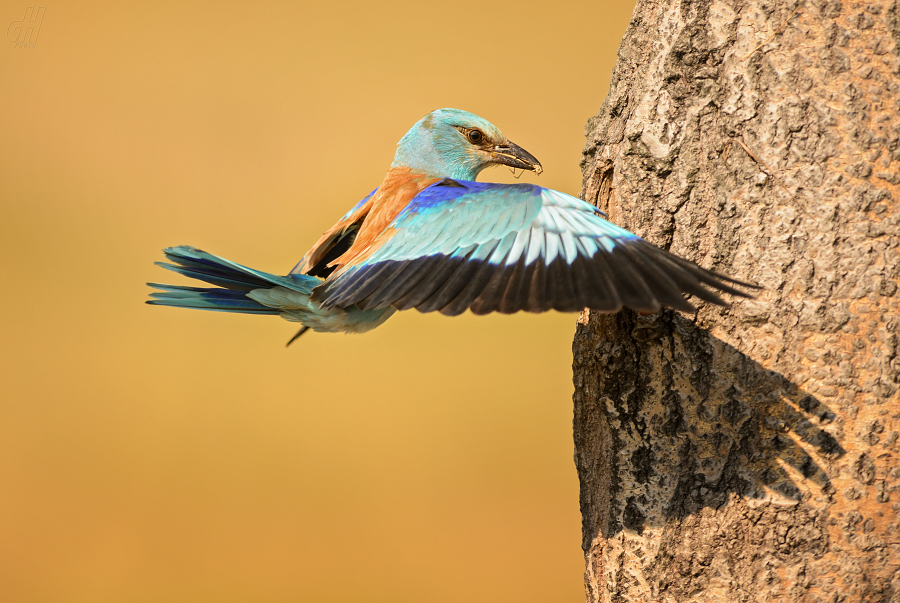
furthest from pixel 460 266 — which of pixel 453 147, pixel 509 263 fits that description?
pixel 453 147

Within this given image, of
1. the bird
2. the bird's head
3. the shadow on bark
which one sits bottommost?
the shadow on bark

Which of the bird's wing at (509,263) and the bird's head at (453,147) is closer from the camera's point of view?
the bird's wing at (509,263)

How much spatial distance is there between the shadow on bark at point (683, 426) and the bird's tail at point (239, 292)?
35.3 inches

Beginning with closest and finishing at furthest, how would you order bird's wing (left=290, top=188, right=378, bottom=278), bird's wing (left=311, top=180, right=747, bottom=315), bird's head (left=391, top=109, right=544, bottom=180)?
bird's wing (left=311, top=180, right=747, bottom=315), bird's wing (left=290, top=188, right=378, bottom=278), bird's head (left=391, top=109, right=544, bottom=180)

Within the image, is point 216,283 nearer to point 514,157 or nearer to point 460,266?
point 460,266

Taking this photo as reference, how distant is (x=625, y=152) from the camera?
6.58ft

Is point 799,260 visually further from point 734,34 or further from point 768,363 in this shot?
point 734,34

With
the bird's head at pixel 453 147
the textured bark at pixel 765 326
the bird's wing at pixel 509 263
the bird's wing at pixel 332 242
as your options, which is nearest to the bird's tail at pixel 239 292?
the bird's wing at pixel 509 263

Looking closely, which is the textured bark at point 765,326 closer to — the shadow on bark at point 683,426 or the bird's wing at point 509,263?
the shadow on bark at point 683,426

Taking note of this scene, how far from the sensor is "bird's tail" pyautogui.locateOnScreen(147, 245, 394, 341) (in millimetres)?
2166

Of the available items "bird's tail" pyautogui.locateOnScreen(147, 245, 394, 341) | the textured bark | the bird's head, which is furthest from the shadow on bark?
the bird's head

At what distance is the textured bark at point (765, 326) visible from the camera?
1709 millimetres

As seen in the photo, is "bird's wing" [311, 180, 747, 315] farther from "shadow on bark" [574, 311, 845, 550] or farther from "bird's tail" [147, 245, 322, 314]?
"shadow on bark" [574, 311, 845, 550]

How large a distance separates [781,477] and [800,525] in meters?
0.13
